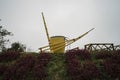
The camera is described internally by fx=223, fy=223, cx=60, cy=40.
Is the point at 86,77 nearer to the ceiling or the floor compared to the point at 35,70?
nearer to the floor

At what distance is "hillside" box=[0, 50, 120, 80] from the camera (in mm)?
12219

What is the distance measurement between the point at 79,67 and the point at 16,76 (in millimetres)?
3624

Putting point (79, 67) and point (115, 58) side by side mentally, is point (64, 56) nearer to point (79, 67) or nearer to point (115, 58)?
point (79, 67)

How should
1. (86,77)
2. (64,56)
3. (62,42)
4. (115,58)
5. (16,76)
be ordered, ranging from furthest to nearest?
(62,42) → (64,56) → (115,58) → (16,76) → (86,77)

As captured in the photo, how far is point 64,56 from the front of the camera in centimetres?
1479

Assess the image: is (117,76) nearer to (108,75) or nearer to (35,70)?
(108,75)

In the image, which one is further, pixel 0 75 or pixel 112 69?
pixel 0 75

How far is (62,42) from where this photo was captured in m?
20.8

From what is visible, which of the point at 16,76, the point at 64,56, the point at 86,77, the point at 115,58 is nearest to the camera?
the point at 86,77

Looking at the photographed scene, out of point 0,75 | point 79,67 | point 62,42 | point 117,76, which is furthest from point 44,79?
point 62,42

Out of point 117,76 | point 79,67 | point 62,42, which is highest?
point 62,42

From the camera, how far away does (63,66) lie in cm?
1353

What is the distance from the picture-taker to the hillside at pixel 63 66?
12.2 meters

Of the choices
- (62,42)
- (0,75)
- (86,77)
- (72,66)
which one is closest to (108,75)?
(86,77)
